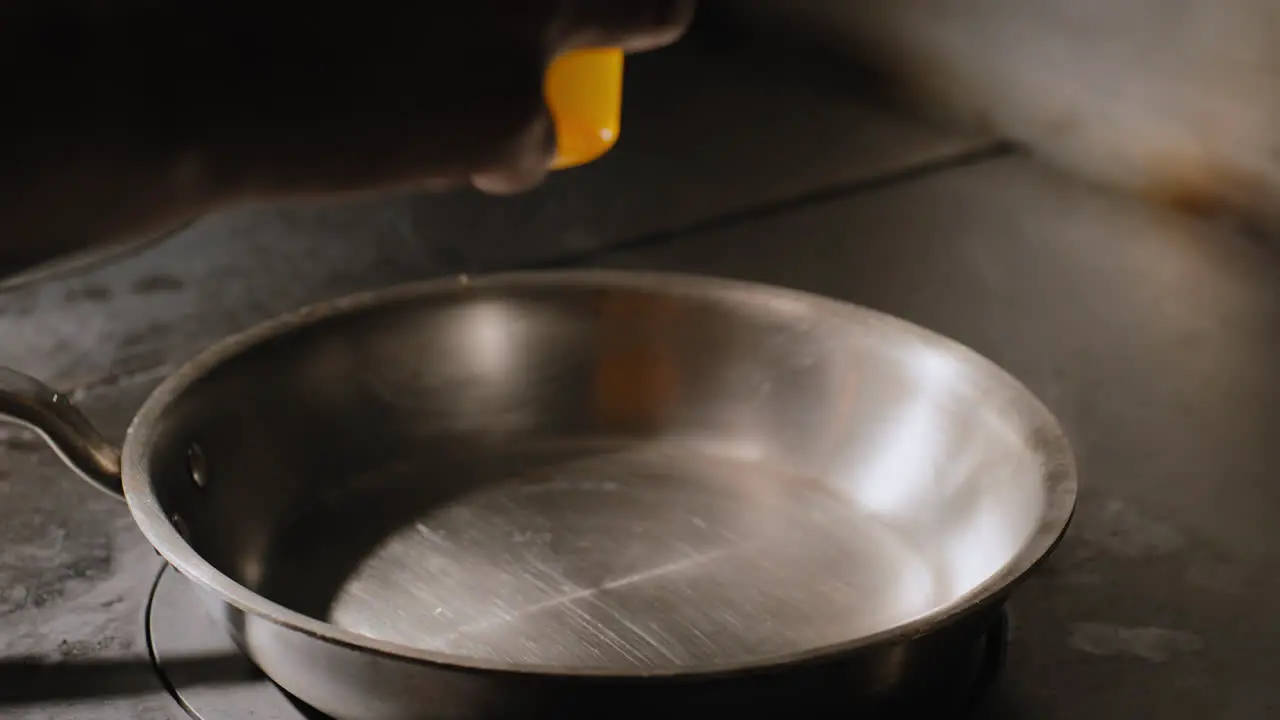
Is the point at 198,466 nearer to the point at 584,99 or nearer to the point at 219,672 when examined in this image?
the point at 219,672

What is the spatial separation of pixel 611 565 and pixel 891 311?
366mm

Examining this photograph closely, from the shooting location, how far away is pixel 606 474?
77 centimetres

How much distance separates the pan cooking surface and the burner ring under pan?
3cm

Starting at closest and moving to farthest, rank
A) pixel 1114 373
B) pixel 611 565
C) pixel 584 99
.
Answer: pixel 584 99 < pixel 611 565 < pixel 1114 373

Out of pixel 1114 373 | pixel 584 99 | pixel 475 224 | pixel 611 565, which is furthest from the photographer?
pixel 475 224

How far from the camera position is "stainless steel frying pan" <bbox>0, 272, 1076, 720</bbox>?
0.52 m

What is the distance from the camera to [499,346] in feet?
2.63

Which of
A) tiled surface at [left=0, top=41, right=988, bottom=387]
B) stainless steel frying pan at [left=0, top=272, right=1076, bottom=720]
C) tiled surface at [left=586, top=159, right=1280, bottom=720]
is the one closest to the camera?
stainless steel frying pan at [left=0, top=272, right=1076, bottom=720]

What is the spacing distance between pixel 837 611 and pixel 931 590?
48 mm

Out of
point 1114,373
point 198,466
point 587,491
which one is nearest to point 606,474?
point 587,491

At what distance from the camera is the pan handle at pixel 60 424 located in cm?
61

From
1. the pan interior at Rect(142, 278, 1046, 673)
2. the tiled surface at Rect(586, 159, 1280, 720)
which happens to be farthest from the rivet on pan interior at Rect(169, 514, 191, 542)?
the tiled surface at Rect(586, 159, 1280, 720)

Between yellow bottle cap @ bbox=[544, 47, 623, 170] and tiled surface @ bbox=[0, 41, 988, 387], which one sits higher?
yellow bottle cap @ bbox=[544, 47, 623, 170]

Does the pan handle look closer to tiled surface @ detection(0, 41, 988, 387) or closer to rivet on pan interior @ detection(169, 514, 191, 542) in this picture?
rivet on pan interior @ detection(169, 514, 191, 542)
